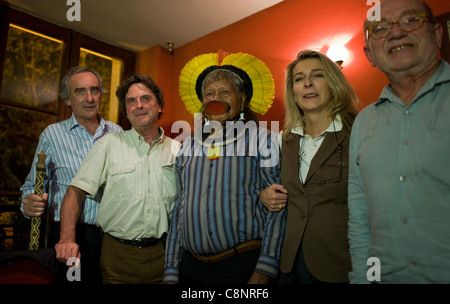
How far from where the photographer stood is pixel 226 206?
5.49ft

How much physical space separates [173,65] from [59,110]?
1799 millimetres

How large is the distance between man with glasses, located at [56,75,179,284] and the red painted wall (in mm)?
2020

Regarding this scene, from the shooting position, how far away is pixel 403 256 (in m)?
1.19

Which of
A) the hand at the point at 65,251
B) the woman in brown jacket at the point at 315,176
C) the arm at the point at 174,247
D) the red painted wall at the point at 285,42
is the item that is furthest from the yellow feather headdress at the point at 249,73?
the red painted wall at the point at 285,42

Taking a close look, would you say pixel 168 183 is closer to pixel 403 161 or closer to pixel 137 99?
pixel 137 99

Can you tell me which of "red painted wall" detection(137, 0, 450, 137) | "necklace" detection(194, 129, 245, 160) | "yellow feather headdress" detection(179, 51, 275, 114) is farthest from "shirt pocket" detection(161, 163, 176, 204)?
"red painted wall" detection(137, 0, 450, 137)

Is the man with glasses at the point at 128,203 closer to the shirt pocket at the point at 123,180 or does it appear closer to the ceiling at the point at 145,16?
the shirt pocket at the point at 123,180

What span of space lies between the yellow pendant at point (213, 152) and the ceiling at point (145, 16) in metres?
2.68

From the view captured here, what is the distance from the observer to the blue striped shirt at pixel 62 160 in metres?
2.35

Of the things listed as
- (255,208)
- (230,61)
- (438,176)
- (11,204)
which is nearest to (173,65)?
(11,204)

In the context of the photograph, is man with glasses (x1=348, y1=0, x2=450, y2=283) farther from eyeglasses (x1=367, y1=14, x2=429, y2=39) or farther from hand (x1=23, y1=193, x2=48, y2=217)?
hand (x1=23, y1=193, x2=48, y2=217)

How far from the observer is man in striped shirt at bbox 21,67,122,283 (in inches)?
86.5

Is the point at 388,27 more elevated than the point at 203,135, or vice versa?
the point at 388,27
